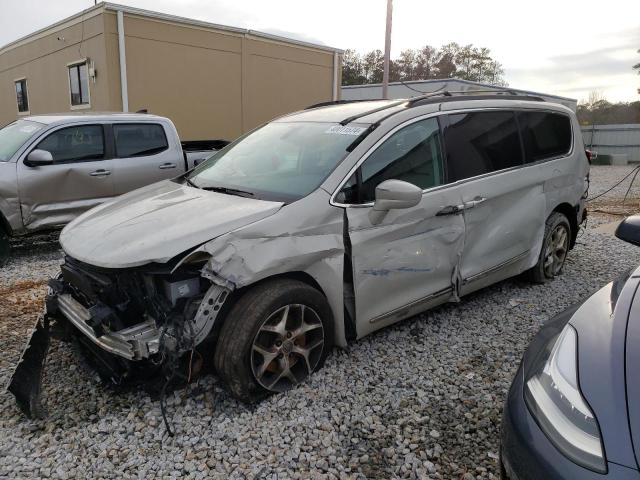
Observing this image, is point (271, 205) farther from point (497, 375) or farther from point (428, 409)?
point (497, 375)

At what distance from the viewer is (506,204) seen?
418 centimetres

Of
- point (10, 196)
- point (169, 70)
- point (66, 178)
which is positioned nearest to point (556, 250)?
point (66, 178)

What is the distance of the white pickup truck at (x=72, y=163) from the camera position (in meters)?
5.83

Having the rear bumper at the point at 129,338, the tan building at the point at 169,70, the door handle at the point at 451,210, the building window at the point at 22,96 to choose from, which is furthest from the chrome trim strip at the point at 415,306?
the building window at the point at 22,96

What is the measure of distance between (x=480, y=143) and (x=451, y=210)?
2.53 feet

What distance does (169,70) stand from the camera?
508 inches

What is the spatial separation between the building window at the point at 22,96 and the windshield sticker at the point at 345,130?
16.5m

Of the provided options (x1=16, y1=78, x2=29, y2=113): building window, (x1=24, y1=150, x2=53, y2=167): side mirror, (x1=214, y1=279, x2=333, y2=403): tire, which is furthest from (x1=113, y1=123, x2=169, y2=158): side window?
(x1=16, y1=78, x2=29, y2=113): building window

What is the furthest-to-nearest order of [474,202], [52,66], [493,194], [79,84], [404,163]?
1. [52,66]
2. [79,84]
3. [493,194]
4. [474,202]
5. [404,163]

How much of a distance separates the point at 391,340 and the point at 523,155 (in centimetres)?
210

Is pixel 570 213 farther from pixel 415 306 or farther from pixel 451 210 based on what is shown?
pixel 415 306

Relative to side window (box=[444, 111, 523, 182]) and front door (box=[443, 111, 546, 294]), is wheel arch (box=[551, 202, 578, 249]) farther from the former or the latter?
side window (box=[444, 111, 523, 182])

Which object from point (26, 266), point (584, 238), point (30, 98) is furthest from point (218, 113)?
point (584, 238)

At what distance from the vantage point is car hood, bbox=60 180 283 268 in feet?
8.80
